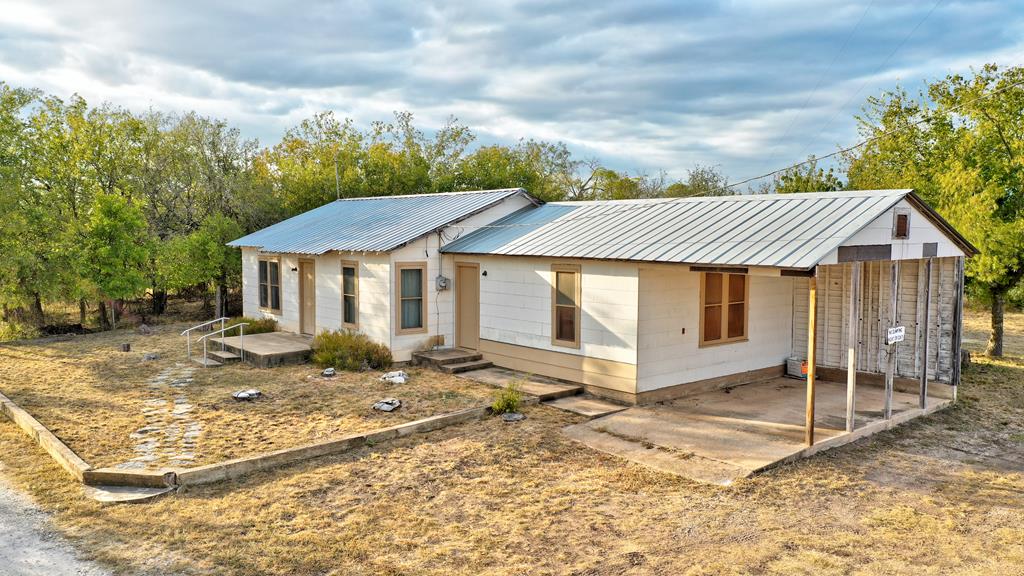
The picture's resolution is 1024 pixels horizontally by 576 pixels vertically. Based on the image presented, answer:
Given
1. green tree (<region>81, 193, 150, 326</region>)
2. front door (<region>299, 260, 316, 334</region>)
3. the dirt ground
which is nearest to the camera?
the dirt ground

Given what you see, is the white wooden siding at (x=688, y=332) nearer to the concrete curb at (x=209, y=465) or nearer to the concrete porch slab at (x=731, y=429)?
the concrete porch slab at (x=731, y=429)

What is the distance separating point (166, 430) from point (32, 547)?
11.6 feet

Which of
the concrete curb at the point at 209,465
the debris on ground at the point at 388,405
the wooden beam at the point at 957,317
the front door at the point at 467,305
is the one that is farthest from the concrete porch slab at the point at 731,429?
the front door at the point at 467,305

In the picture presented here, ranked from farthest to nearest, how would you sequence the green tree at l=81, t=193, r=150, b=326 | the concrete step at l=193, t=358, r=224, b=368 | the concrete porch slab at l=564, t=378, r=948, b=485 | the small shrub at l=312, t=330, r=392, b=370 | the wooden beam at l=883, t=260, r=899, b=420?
the green tree at l=81, t=193, r=150, b=326, the concrete step at l=193, t=358, r=224, b=368, the small shrub at l=312, t=330, r=392, b=370, the wooden beam at l=883, t=260, r=899, b=420, the concrete porch slab at l=564, t=378, r=948, b=485

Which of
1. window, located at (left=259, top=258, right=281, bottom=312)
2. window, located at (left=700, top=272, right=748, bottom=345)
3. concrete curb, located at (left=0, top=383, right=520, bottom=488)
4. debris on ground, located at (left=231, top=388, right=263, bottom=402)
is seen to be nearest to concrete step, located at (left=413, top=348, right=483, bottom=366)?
concrete curb, located at (left=0, top=383, right=520, bottom=488)

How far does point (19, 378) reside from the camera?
12875mm

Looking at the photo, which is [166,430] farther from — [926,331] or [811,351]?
[926,331]

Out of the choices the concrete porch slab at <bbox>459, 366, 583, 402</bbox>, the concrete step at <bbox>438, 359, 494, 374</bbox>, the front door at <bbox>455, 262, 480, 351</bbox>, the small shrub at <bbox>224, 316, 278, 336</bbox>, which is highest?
the front door at <bbox>455, 262, 480, 351</bbox>

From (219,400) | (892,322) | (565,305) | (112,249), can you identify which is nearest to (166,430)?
(219,400)

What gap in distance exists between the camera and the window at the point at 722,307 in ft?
38.8

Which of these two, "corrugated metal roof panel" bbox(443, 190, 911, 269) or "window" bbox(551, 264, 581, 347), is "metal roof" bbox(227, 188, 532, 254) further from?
"window" bbox(551, 264, 581, 347)

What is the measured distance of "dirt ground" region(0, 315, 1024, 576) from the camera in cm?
558

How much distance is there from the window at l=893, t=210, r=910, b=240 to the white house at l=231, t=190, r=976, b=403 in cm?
4

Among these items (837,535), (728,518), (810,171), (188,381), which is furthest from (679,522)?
(810,171)
